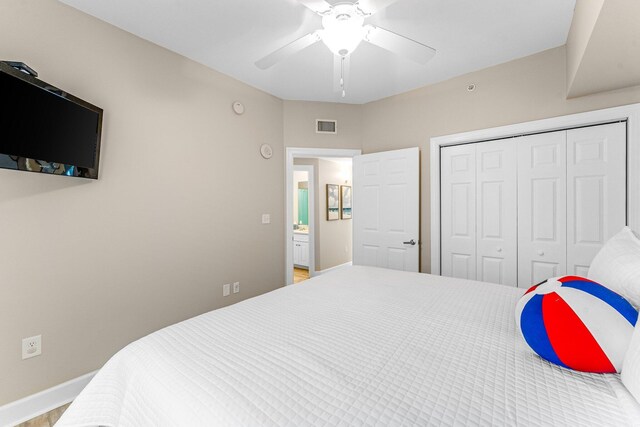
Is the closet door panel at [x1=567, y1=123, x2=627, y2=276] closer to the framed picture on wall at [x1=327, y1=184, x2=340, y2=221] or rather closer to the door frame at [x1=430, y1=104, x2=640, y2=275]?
the door frame at [x1=430, y1=104, x2=640, y2=275]

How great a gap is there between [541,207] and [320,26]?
7.79ft

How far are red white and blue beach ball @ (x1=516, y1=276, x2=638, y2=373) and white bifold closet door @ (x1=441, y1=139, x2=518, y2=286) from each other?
1.90m

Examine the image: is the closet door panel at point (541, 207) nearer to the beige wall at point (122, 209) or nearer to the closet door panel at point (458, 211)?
the closet door panel at point (458, 211)

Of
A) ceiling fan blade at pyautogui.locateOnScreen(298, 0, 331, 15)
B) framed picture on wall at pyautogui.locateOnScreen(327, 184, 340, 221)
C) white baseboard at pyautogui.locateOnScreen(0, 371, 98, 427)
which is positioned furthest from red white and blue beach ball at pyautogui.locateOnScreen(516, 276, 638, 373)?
framed picture on wall at pyautogui.locateOnScreen(327, 184, 340, 221)

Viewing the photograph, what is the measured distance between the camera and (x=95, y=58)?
209cm

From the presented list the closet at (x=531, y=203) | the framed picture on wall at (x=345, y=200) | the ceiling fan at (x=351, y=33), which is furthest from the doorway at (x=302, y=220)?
the ceiling fan at (x=351, y=33)

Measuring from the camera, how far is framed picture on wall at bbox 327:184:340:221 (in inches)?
220

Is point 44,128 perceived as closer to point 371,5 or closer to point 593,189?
point 371,5

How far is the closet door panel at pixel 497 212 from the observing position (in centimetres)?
272

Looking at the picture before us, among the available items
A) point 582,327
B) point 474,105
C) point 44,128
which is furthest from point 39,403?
point 474,105

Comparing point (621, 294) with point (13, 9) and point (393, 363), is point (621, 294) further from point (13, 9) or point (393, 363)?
point (13, 9)

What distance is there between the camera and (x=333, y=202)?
5.71 metres

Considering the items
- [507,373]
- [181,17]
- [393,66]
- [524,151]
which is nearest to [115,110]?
[181,17]

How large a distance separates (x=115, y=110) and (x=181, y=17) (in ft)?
2.72
